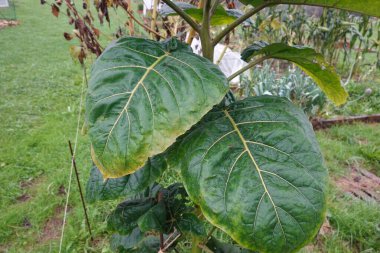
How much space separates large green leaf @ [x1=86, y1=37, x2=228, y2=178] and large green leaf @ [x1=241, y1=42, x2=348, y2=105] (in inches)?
12.5

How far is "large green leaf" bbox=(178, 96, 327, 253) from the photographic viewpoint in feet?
2.07

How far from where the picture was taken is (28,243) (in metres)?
2.14

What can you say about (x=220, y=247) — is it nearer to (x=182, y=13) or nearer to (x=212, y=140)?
(x=212, y=140)

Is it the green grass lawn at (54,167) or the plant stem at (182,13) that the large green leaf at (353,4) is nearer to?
the plant stem at (182,13)

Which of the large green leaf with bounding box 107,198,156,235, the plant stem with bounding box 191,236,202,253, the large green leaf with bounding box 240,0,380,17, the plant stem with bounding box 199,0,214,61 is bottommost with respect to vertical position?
the plant stem with bounding box 191,236,202,253

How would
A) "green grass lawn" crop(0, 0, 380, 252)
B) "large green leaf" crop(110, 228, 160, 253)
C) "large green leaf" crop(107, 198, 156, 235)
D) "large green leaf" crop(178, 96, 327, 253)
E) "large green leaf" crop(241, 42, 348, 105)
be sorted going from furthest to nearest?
"green grass lawn" crop(0, 0, 380, 252)
"large green leaf" crop(110, 228, 160, 253)
"large green leaf" crop(107, 198, 156, 235)
"large green leaf" crop(241, 42, 348, 105)
"large green leaf" crop(178, 96, 327, 253)

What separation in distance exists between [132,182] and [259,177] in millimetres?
366

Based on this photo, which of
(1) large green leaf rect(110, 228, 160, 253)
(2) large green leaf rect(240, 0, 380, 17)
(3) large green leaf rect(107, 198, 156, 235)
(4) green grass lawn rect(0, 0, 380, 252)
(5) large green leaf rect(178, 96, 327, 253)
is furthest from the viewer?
(4) green grass lawn rect(0, 0, 380, 252)

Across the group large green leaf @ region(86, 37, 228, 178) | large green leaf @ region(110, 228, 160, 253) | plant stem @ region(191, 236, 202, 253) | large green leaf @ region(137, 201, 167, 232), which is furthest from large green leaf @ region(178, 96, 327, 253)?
large green leaf @ region(110, 228, 160, 253)

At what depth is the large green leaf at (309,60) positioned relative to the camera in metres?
0.95

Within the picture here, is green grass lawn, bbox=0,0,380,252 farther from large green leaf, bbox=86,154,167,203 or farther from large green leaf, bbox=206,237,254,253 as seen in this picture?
large green leaf, bbox=86,154,167,203

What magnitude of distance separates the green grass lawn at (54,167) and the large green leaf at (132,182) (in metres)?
1.21

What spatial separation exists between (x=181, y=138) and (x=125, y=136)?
0.73 feet

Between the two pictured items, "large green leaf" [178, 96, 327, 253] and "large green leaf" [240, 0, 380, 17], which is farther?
"large green leaf" [240, 0, 380, 17]
